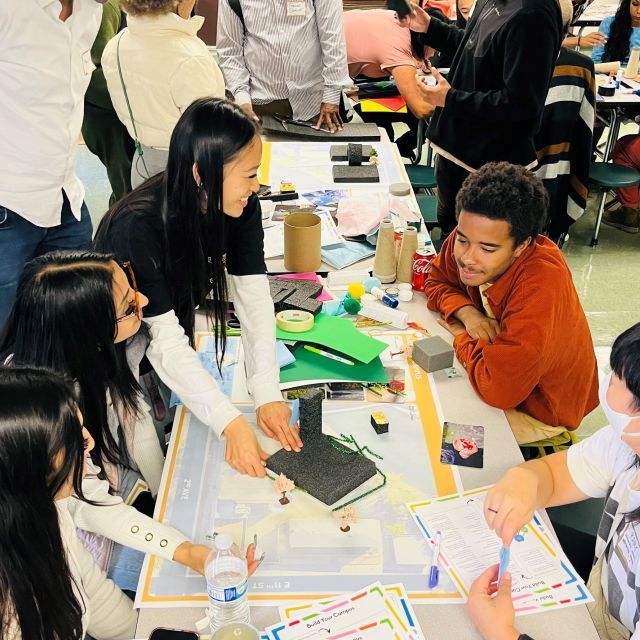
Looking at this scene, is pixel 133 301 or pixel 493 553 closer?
pixel 493 553

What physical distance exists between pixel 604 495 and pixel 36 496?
3.49 feet

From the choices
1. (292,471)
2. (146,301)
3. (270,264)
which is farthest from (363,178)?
(292,471)

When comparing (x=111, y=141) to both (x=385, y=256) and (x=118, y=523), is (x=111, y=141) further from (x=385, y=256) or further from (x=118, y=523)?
(x=118, y=523)

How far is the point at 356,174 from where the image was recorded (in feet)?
9.38

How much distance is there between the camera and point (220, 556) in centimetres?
114

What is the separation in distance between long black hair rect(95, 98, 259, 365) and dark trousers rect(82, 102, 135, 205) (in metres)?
1.96

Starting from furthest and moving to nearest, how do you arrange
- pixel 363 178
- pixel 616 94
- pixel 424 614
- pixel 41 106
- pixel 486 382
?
pixel 616 94 < pixel 363 178 < pixel 41 106 < pixel 486 382 < pixel 424 614

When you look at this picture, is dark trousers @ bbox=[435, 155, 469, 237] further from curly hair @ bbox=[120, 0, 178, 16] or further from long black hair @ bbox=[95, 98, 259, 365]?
long black hair @ bbox=[95, 98, 259, 365]

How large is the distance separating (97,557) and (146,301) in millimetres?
558

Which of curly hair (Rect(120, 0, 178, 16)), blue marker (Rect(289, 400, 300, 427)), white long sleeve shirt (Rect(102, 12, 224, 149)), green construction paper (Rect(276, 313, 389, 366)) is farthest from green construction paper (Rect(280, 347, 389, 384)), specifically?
curly hair (Rect(120, 0, 178, 16))

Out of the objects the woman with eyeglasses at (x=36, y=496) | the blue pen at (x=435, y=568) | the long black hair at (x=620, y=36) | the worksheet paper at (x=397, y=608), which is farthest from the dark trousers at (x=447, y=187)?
the long black hair at (x=620, y=36)

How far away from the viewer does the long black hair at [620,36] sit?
4816 millimetres

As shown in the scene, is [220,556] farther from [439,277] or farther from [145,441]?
[439,277]

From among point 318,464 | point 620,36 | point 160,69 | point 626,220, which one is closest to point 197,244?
point 318,464
